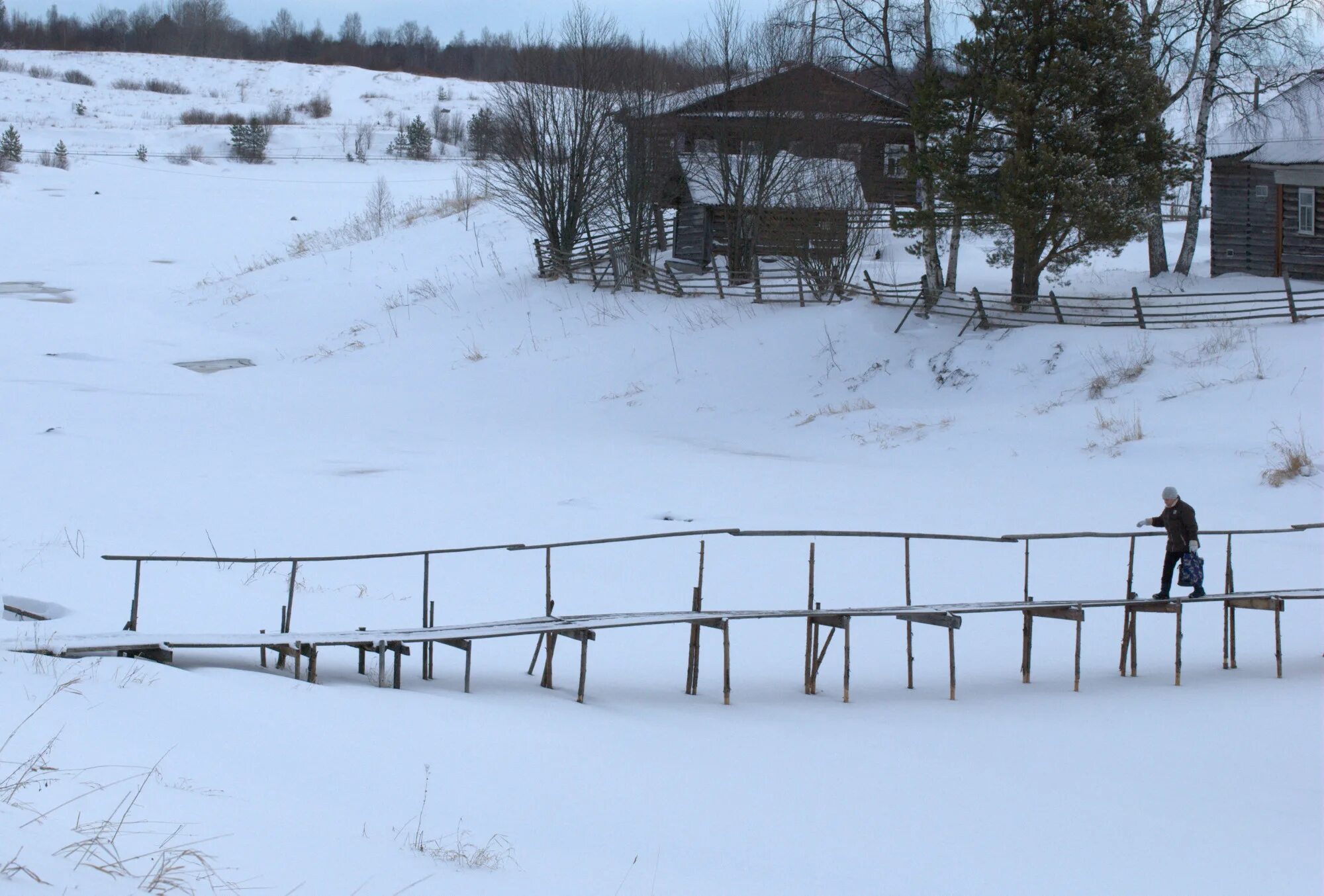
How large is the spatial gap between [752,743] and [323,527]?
922 cm

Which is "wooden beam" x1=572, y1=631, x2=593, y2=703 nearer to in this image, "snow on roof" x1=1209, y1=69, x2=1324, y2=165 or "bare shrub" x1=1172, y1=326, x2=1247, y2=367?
"bare shrub" x1=1172, y1=326, x2=1247, y2=367

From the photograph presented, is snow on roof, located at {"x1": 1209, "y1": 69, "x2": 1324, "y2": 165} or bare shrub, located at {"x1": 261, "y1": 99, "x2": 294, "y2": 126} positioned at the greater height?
bare shrub, located at {"x1": 261, "y1": 99, "x2": 294, "y2": 126}

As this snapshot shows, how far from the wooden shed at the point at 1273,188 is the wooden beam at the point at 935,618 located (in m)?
20.9

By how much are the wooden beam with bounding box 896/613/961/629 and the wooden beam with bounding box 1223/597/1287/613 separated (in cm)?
311

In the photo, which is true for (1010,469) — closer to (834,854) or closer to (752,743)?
(752,743)

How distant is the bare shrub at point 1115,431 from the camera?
20.2m

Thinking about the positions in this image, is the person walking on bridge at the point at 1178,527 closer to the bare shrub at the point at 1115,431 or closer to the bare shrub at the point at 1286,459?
the bare shrub at the point at 1286,459

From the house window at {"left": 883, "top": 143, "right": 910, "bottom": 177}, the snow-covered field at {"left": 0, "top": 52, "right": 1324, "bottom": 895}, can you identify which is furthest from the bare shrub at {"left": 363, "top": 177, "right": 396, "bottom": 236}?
the house window at {"left": 883, "top": 143, "right": 910, "bottom": 177}

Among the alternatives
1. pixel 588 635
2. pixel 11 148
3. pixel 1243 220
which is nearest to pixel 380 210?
pixel 11 148

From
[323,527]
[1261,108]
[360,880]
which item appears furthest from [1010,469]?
[360,880]

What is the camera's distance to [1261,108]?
2872 centimetres

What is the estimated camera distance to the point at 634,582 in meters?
15.7

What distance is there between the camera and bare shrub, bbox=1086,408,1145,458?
→ 20.2 metres

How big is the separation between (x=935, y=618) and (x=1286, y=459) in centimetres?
907
